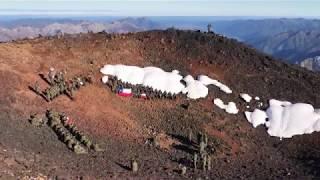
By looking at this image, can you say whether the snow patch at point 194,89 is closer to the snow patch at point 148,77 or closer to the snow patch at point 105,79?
the snow patch at point 148,77

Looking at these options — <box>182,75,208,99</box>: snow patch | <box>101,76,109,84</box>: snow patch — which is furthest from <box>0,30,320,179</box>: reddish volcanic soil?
<box>182,75,208,99</box>: snow patch

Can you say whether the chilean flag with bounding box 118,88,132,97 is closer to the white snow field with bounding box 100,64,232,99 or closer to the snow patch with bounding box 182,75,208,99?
the white snow field with bounding box 100,64,232,99

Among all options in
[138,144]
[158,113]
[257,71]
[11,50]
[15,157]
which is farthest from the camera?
[257,71]

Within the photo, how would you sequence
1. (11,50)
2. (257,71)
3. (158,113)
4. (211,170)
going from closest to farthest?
(211,170) → (158,113) → (11,50) → (257,71)

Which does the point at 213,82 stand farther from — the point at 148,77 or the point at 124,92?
the point at 124,92

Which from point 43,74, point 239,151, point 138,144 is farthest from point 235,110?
point 43,74

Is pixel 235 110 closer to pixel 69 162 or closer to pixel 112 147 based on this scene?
pixel 112 147

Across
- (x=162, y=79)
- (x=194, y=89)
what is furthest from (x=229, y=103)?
(x=162, y=79)
